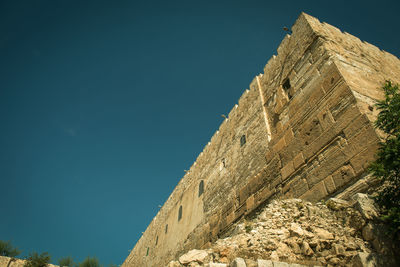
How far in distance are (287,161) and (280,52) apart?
3.42m

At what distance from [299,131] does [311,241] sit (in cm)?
274

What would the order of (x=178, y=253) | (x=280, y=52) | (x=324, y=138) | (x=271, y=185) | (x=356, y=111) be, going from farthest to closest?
1. (x=178, y=253)
2. (x=280, y=52)
3. (x=271, y=185)
4. (x=324, y=138)
5. (x=356, y=111)

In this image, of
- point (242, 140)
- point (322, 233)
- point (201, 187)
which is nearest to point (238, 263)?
point (322, 233)

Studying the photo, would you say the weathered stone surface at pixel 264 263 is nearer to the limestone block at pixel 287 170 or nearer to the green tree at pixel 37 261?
the limestone block at pixel 287 170

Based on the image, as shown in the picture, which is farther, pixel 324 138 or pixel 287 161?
pixel 287 161

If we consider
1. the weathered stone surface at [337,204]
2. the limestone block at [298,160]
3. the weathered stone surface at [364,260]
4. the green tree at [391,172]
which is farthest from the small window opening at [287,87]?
the weathered stone surface at [364,260]

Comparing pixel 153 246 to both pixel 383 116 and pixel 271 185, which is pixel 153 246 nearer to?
pixel 271 185

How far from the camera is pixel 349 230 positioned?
11.2 feet

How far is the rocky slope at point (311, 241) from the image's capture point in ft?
10.1

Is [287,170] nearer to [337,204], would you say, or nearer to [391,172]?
[337,204]

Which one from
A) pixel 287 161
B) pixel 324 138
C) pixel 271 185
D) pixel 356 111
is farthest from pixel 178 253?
pixel 356 111

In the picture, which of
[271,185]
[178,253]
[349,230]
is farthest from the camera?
[178,253]

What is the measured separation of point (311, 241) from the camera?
343 centimetres

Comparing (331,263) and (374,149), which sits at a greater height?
(374,149)
